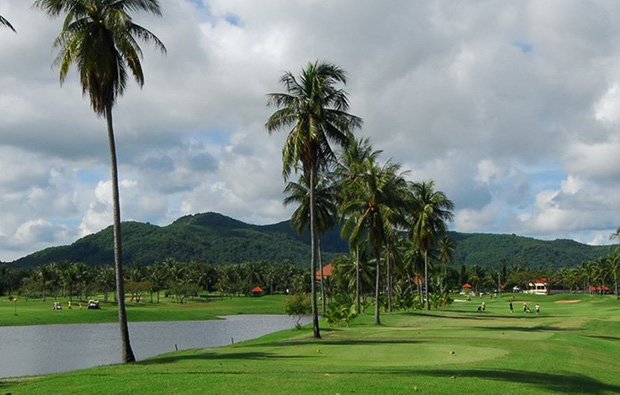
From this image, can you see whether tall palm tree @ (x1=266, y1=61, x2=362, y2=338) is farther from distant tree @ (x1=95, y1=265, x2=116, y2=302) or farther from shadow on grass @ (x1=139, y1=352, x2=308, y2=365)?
distant tree @ (x1=95, y1=265, x2=116, y2=302)

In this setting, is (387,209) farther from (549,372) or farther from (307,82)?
(549,372)

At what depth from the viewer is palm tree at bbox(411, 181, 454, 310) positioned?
252 feet

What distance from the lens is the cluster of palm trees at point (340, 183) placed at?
38688mm

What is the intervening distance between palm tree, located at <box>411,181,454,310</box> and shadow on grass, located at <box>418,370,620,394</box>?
54.8m

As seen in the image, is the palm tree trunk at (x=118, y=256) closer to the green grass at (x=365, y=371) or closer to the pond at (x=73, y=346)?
the green grass at (x=365, y=371)

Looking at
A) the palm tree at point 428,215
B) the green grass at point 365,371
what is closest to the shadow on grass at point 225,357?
the green grass at point 365,371

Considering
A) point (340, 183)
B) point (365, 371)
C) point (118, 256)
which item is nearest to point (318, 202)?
point (340, 183)

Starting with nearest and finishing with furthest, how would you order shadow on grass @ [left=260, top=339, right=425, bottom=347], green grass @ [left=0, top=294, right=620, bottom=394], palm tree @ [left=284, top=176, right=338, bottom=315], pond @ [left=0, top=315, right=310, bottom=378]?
green grass @ [left=0, top=294, right=620, bottom=394] → shadow on grass @ [left=260, top=339, right=425, bottom=347] → pond @ [left=0, top=315, right=310, bottom=378] → palm tree @ [left=284, top=176, right=338, bottom=315]

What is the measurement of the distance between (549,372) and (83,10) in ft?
79.4

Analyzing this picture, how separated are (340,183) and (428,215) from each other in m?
20.0

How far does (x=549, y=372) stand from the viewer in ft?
72.8

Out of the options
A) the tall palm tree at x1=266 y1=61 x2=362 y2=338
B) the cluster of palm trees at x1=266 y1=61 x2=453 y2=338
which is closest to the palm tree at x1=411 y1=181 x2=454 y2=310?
the cluster of palm trees at x1=266 y1=61 x2=453 y2=338

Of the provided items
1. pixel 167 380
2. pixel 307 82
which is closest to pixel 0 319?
pixel 307 82

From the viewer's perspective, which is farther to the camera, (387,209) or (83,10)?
(387,209)
